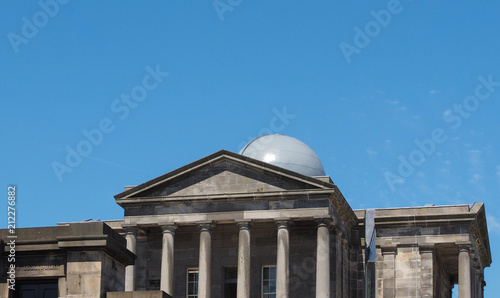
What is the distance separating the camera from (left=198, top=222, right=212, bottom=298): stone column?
6762 centimetres

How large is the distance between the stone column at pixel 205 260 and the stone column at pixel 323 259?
668 centimetres

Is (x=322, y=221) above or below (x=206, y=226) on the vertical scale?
above

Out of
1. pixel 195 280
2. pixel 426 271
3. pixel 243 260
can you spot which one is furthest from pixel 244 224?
pixel 426 271

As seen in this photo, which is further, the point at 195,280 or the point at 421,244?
the point at 195,280

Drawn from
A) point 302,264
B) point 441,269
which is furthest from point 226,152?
point 441,269

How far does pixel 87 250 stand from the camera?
3834cm

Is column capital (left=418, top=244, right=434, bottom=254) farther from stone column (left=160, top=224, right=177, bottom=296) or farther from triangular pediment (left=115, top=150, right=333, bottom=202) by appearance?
stone column (left=160, top=224, right=177, bottom=296)

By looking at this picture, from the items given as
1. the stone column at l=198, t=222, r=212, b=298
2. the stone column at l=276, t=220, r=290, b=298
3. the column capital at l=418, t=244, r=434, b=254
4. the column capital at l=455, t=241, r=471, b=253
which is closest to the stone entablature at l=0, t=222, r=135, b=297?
the stone column at l=276, t=220, r=290, b=298

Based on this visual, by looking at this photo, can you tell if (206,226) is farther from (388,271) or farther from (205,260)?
(388,271)

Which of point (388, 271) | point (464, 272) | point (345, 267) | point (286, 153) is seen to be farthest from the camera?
point (286, 153)

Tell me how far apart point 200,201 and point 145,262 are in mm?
6006

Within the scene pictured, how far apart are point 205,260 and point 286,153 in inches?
438

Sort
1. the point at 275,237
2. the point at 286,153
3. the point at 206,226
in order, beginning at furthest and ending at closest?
the point at 286,153
the point at 275,237
the point at 206,226

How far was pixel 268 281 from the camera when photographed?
70438 millimetres
